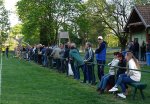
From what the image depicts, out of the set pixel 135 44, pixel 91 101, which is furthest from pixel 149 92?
pixel 135 44

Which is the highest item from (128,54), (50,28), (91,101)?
(50,28)

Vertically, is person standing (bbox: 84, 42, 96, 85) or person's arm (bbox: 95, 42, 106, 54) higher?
person's arm (bbox: 95, 42, 106, 54)

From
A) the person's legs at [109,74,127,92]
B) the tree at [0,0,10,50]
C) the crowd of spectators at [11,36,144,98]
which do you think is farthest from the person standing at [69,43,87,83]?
the tree at [0,0,10,50]

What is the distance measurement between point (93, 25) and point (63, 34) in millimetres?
35435

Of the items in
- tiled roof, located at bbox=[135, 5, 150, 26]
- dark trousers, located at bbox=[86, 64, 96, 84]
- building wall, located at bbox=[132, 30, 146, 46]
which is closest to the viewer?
dark trousers, located at bbox=[86, 64, 96, 84]

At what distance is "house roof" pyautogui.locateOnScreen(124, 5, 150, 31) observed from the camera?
36.5 metres

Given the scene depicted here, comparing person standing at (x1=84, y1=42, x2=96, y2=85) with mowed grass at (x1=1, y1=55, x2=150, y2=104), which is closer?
mowed grass at (x1=1, y1=55, x2=150, y2=104)

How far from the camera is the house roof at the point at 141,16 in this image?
3645cm

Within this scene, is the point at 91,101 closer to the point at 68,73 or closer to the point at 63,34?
the point at 68,73

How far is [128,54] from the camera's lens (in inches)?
582

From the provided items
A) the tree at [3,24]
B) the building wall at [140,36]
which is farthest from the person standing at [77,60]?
the tree at [3,24]

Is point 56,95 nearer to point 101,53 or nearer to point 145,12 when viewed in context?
point 101,53

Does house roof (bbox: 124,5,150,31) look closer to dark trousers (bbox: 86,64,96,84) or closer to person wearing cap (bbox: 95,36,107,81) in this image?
dark trousers (bbox: 86,64,96,84)

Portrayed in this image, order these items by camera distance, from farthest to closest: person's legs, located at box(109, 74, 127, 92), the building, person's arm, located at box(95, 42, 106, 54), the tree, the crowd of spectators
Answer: the tree → the building → person's arm, located at box(95, 42, 106, 54) → the crowd of spectators → person's legs, located at box(109, 74, 127, 92)
